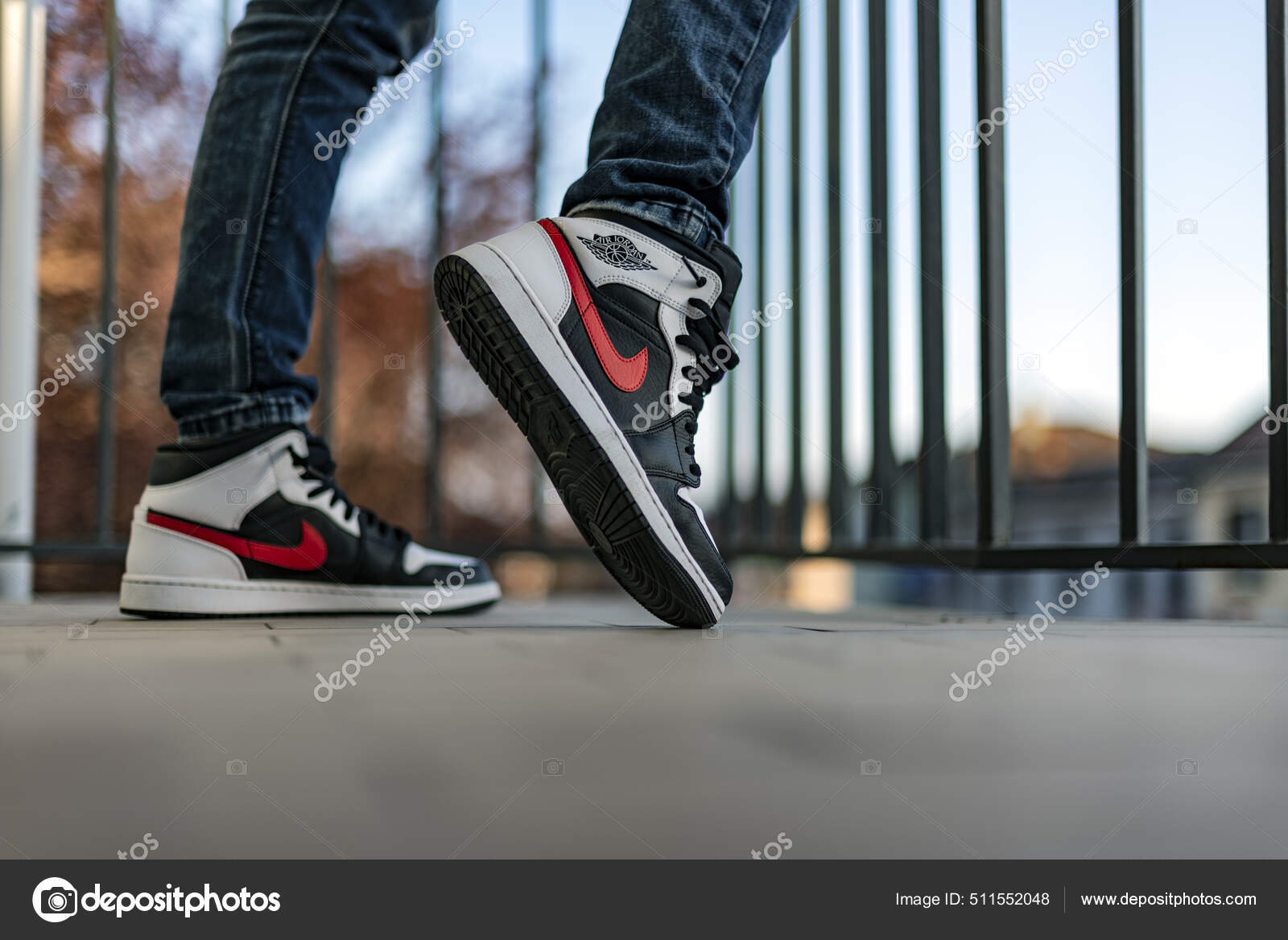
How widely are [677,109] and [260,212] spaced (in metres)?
0.40

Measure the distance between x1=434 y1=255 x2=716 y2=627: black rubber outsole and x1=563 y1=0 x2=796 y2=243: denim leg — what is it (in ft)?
0.43

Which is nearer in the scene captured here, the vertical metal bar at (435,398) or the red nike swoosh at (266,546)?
the red nike swoosh at (266,546)

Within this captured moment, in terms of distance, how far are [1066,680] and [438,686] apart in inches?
13.9

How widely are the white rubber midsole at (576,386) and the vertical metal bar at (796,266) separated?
3.62ft

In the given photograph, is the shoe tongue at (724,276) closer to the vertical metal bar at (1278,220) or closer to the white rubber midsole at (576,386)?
the white rubber midsole at (576,386)

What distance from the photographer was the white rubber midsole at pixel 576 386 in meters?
0.64

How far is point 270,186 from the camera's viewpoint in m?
0.83

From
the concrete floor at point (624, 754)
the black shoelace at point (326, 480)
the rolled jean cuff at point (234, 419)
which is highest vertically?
the rolled jean cuff at point (234, 419)

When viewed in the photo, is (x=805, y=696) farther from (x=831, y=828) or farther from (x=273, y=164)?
(x=273, y=164)

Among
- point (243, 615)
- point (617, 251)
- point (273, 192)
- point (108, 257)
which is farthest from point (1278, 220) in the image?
point (108, 257)

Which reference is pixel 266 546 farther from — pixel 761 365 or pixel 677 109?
pixel 761 365

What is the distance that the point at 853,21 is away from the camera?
1.57m

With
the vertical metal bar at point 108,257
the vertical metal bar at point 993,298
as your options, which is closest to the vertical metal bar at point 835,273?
the vertical metal bar at point 993,298
